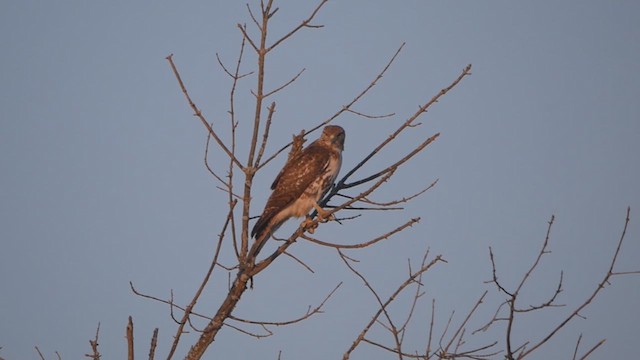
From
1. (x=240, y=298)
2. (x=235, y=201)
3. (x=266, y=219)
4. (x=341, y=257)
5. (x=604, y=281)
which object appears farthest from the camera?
(x=266, y=219)

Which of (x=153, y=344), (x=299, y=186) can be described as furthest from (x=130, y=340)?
(x=299, y=186)

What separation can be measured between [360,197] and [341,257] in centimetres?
64

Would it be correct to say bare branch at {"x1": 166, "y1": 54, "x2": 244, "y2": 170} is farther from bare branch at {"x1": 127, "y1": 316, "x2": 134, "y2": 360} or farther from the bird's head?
the bird's head

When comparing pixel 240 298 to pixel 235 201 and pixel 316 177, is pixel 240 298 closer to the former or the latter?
pixel 235 201

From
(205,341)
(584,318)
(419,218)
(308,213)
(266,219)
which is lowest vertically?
(205,341)

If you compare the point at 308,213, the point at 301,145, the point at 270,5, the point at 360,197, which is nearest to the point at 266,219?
the point at 308,213

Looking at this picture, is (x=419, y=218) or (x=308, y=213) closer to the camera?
(x=419, y=218)

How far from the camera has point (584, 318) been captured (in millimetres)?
4332

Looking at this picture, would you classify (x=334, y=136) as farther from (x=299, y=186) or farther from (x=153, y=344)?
(x=153, y=344)

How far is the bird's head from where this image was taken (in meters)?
10.1

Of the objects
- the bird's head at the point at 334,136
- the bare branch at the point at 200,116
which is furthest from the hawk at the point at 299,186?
the bare branch at the point at 200,116

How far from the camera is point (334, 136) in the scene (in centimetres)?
1016

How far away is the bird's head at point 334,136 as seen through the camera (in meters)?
10.1

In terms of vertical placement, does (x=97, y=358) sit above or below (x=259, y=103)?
below
